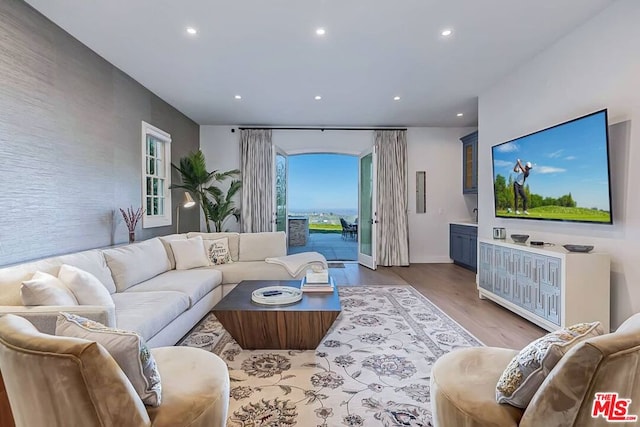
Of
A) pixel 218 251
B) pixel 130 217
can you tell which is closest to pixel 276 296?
pixel 218 251

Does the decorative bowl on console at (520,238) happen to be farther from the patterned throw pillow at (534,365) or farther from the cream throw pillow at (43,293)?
the cream throw pillow at (43,293)

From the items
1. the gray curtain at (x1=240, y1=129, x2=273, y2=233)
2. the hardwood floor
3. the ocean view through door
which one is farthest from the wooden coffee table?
the ocean view through door

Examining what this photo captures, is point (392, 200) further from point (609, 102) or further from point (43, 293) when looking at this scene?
point (43, 293)

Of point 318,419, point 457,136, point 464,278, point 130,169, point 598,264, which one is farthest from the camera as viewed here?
point 457,136

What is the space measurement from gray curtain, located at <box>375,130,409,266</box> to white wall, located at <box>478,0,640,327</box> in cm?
282

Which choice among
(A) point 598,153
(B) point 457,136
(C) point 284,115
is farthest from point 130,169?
(B) point 457,136

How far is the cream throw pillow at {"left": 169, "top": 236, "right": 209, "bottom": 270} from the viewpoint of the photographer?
386 cm

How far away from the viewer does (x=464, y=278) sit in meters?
5.38

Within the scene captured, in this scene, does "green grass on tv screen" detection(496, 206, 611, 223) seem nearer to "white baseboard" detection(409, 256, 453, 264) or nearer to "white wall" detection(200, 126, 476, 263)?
"white wall" detection(200, 126, 476, 263)

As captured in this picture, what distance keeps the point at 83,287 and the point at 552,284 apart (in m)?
3.73

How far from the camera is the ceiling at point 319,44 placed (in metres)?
2.72

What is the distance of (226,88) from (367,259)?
12.9ft

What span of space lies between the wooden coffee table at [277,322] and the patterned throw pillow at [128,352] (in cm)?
125

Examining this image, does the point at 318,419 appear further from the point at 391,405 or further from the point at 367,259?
the point at 367,259
